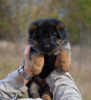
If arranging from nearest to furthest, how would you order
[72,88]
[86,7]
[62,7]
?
[72,88], [86,7], [62,7]

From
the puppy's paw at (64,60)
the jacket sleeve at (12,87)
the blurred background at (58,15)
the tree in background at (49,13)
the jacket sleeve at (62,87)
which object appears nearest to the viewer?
the jacket sleeve at (62,87)

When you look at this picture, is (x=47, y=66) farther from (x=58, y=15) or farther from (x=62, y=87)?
(x=58, y=15)

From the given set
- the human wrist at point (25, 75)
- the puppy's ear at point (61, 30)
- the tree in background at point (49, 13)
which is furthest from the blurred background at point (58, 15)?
the human wrist at point (25, 75)

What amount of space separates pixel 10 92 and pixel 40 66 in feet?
1.89

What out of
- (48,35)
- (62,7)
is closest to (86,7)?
(62,7)

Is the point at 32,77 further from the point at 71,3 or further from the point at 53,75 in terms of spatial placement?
the point at 71,3

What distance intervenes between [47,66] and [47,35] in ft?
1.65

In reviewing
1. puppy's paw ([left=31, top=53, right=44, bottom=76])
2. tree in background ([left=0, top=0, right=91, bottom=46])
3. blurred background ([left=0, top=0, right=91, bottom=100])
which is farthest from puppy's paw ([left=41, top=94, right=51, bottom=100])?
tree in background ([left=0, top=0, right=91, bottom=46])

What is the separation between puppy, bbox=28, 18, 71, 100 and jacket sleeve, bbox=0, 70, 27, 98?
0.84ft

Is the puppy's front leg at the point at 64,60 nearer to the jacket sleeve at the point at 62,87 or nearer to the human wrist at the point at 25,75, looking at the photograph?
the jacket sleeve at the point at 62,87

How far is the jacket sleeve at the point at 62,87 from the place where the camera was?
244 centimetres

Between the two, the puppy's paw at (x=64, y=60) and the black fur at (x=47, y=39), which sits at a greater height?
the black fur at (x=47, y=39)

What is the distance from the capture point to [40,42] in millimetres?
3330

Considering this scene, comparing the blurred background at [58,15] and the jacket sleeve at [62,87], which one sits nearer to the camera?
the jacket sleeve at [62,87]
